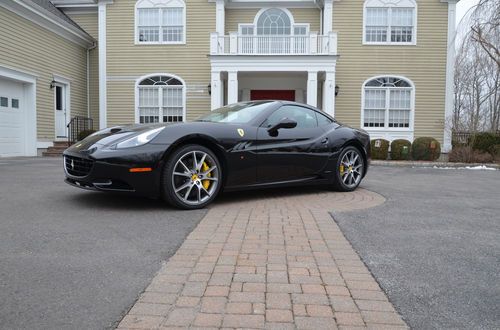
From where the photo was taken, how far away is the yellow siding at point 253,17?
1736cm

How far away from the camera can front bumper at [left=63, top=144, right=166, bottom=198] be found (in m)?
4.14

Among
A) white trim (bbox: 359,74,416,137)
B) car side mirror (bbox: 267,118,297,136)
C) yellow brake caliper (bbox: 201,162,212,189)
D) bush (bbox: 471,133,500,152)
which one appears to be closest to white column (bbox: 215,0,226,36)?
white trim (bbox: 359,74,416,137)

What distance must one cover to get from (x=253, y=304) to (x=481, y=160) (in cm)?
1402

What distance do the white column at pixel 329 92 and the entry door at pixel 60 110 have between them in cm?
1029

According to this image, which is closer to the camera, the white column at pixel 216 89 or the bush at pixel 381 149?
the bush at pixel 381 149

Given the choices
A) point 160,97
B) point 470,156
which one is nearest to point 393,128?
point 470,156

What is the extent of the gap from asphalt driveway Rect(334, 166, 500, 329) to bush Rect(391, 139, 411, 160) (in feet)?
28.8

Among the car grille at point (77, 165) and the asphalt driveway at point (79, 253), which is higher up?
the car grille at point (77, 165)

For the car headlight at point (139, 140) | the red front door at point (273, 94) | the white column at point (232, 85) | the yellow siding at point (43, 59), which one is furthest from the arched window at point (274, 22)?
the car headlight at point (139, 140)

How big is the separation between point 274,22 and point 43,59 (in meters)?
9.24

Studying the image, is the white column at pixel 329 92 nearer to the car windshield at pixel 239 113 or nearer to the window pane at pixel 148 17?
the window pane at pixel 148 17

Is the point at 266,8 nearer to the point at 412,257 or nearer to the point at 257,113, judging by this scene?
the point at 257,113

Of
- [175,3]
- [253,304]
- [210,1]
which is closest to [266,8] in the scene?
[210,1]

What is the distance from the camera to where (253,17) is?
57.3 feet
